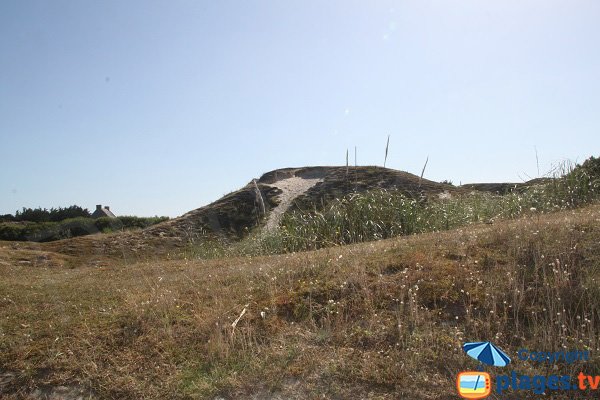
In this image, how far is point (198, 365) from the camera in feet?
11.4

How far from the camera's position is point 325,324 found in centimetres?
385

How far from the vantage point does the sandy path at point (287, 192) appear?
12.6m

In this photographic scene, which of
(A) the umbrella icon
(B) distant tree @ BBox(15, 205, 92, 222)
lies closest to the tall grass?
(A) the umbrella icon

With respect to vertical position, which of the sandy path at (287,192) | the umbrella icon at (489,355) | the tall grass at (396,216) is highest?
the sandy path at (287,192)

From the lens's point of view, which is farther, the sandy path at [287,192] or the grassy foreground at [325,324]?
the sandy path at [287,192]

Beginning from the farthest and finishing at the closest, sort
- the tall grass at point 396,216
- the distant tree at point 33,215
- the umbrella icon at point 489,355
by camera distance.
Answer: the distant tree at point 33,215 < the tall grass at point 396,216 < the umbrella icon at point 489,355

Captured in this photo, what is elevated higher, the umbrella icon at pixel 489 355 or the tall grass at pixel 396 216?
the tall grass at pixel 396 216

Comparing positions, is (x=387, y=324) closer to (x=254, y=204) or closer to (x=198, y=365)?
(x=198, y=365)

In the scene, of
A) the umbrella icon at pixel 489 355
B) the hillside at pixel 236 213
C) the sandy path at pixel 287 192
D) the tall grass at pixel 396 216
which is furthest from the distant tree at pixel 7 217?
the umbrella icon at pixel 489 355

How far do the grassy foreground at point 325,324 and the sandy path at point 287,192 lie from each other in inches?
276

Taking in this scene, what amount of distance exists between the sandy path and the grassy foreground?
276 inches

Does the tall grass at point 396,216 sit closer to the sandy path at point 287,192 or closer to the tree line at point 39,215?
the sandy path at point 287,192

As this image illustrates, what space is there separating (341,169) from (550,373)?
13.3 m

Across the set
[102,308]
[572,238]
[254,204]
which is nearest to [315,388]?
[102,308]
